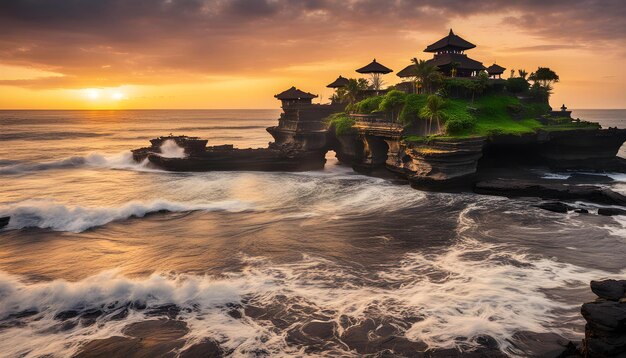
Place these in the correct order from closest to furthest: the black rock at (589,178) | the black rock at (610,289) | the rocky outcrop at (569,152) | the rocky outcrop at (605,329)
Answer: the rocky outcrop at (605,329)
the black rock at (610,289)
the black rock at (589,178)
the rocky outcrop at (569,152)

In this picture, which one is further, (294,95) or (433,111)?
(294,95)

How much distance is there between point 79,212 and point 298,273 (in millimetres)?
19163

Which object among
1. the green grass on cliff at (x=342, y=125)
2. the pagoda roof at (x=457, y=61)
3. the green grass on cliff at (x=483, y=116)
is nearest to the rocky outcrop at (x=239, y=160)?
the green grass on cliff at (x=342, y=125)

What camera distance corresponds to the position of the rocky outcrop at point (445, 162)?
34.5m

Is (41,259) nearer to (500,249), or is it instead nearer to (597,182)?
(500,249)

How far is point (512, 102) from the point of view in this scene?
157 feet

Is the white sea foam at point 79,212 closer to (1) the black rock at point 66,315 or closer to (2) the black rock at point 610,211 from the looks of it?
(1) the black rock at point 66,315

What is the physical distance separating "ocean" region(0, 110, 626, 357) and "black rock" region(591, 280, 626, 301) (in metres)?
1.85

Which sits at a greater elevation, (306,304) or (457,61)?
(457,61)

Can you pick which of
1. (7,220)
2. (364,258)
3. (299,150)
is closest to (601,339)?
(364,258)

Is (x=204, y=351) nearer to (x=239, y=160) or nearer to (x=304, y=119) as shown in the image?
(x=239, y=160)

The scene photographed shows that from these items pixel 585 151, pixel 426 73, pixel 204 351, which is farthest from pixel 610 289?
pixel 585 151

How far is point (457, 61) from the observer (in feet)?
164

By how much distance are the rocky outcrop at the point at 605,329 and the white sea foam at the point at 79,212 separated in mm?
24127
